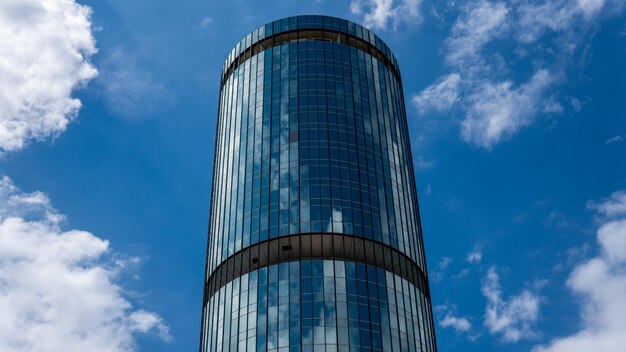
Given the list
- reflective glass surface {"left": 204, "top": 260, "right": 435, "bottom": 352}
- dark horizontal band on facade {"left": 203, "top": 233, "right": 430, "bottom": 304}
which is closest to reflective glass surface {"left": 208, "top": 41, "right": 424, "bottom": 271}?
dark horizontal band on facade {"left": 203, "top": 233, "right": 430, "bottom": 304}

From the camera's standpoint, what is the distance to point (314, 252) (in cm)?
11425

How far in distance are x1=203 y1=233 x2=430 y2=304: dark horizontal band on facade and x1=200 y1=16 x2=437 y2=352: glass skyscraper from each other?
182 millimetres

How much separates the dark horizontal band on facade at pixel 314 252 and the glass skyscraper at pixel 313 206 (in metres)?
0.18

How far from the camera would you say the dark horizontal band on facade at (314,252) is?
375 feet

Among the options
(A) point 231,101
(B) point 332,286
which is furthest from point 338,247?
(A) point 231,101

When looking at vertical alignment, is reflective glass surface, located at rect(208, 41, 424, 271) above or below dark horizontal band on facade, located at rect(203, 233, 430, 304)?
above

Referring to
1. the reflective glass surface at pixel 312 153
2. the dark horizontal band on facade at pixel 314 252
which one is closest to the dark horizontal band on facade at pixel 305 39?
the reflective glass surface at pixel 312 153

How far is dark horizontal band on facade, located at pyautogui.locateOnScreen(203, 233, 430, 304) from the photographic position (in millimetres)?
114312

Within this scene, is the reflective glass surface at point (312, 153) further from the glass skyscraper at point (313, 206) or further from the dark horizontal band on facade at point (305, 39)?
the dark horizontal band on facade at point (305, 39)

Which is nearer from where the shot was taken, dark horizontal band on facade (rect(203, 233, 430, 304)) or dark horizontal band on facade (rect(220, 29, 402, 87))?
dark horizontal band on facade (rect(203, 233, 430, 304))

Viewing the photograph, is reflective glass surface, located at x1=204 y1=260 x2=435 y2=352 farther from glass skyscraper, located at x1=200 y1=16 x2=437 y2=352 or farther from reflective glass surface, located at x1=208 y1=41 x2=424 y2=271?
reflective glass surface, located at x1=208 y1=41 x2=424 y2=271

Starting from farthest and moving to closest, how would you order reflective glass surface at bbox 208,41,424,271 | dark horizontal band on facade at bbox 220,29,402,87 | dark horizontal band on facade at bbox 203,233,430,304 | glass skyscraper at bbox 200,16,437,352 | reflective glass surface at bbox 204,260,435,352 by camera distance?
dark horizontal band on facade at bbox 220,29,402,87 → reflective glass surface at bbox 208,41,424,271 → dark horizontal band on facade at bbox 203,233,430,304 → glass skyscraper at bbox 200,16,437,352 → reflective glass surface at bbox 204,260,435,352

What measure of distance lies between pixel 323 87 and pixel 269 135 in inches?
579

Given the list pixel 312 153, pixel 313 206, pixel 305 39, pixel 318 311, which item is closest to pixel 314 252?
pixel 313 206
